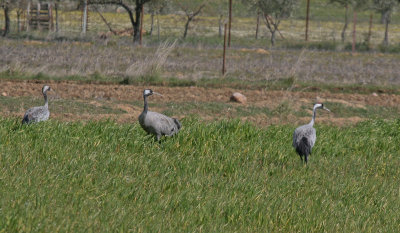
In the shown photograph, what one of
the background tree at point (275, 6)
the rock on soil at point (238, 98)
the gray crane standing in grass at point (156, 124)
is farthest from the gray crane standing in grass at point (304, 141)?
the background tree at point (275, 6)

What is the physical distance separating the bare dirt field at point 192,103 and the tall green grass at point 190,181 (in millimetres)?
3677

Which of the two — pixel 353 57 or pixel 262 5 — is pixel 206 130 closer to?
pixel 353 57

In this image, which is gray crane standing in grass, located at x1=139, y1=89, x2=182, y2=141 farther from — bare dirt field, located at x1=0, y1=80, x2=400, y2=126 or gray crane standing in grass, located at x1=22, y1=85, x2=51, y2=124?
bare dirt field, located at x1=0, y1=80, x2=400, y2=126

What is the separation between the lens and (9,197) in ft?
22.0

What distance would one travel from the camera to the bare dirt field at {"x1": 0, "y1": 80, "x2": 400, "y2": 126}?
51.8 feet

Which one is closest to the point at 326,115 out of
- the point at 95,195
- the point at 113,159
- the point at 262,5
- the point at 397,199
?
the point at 397,199

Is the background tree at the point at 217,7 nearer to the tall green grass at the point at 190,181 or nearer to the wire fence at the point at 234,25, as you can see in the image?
the wire fence at the point at 234,25

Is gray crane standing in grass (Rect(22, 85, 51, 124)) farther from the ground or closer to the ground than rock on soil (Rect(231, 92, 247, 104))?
farther from the ground

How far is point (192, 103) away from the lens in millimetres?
17328

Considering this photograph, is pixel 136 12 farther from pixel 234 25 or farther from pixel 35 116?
pixel 234 25

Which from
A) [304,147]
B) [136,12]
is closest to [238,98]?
[304,147]

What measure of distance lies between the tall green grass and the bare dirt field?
3.68 meters

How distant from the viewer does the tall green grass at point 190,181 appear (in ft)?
22.4

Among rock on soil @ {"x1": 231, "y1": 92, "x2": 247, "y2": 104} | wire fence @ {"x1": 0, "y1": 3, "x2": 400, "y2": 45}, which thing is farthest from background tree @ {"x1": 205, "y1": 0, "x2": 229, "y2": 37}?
rock on soil @ {"x1": 231, "y1": 92, "x2": 247, "y2": 104}
